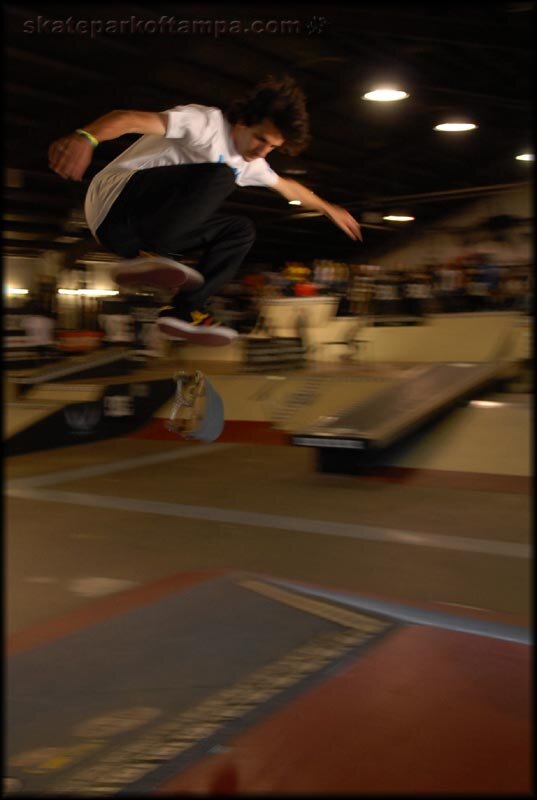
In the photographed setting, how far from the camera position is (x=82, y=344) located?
786cm

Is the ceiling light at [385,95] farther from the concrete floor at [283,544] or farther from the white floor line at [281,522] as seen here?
the white floor line at [281,522]

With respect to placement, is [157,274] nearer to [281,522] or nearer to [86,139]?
[86,139]

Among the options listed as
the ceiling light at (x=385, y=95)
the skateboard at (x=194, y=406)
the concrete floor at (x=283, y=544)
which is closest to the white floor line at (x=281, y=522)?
the concrete floor at (x=283, y=544)

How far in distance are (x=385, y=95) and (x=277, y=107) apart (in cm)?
209

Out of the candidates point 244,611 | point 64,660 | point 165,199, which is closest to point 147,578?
point 244,611

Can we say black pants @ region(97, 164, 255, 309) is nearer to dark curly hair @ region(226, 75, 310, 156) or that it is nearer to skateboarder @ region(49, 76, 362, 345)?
skateboarder @ region(49, 76, 362, 345)

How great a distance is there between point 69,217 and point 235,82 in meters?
1.33

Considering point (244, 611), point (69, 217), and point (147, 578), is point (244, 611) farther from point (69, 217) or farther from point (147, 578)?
point (69, 217)

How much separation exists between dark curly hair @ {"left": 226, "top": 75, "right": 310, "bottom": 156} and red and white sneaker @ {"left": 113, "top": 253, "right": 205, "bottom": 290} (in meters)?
0.49

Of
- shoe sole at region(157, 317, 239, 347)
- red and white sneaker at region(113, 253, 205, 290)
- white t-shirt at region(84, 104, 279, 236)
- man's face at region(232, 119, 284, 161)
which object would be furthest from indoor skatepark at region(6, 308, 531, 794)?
man's face at region(232, 119, 284, 161)

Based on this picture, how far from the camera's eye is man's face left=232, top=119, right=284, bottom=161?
2322 millimetres

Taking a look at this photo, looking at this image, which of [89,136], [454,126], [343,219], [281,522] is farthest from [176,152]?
[281,522]

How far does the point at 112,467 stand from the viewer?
9.69 metres

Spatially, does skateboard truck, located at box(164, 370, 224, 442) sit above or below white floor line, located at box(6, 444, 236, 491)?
above
